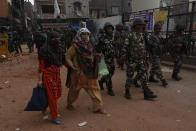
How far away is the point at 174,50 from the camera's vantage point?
5.42 meters

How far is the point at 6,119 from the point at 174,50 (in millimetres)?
4975

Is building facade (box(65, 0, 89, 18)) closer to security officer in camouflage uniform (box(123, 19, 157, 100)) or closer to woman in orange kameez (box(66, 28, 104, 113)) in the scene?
security officer in camouflage uniform (box(123, 19, 157, 100))

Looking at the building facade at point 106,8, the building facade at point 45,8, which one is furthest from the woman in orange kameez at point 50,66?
the building facade at point 106,8

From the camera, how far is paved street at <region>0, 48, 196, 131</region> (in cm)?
299

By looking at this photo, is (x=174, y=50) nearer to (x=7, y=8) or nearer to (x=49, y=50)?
(x=49, y=50)

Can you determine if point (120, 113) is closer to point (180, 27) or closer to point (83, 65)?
point (83, 65)

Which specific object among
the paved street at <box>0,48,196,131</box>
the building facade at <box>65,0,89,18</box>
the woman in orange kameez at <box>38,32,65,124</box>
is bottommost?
the paved street at <box>0,48,196,131</box>

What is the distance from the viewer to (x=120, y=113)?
3.46 metres

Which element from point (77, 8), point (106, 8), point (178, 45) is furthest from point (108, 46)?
point (106, 8)

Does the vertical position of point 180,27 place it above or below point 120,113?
above

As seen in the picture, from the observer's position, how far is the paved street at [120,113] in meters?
2.99

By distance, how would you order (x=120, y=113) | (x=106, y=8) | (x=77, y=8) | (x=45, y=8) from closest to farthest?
(x=120, y=113)
(x=77, y=8)
(x=45, y=8)
(x=106, y=8)

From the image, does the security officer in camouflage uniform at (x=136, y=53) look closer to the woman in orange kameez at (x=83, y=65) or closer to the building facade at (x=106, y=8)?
the woman in orange kameez at (x=83, y=65)

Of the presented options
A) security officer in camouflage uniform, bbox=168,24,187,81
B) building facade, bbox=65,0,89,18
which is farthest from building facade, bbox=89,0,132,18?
security officer in camouflage uniform, bbox=168,24,187,81
